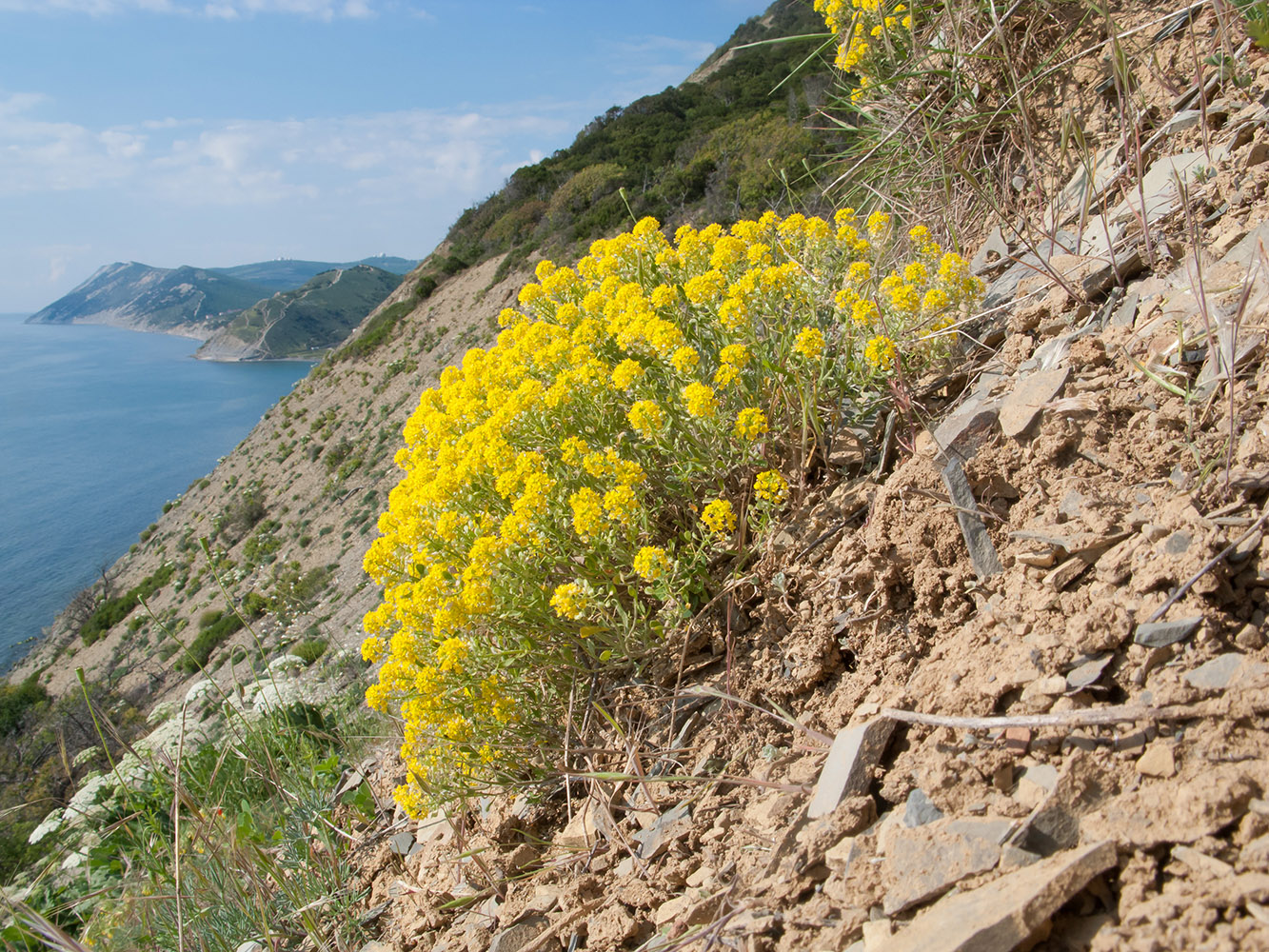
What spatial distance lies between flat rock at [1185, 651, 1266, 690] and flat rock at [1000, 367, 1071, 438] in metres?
1.02

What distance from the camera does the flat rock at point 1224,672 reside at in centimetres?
143

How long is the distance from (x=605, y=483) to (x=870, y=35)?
379 cm

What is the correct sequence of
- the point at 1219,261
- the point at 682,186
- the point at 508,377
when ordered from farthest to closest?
the point at 682,186, the point at 508,377, the point at 1219,261

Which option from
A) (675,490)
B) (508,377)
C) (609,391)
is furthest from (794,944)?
(508,377)

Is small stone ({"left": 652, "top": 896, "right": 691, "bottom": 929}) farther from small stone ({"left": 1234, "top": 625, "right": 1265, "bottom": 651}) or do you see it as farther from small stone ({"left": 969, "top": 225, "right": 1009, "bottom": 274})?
small stone ({"left": 969, "top": 225, "right": 1009, "bottom": 274})

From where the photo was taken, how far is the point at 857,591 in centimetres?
257

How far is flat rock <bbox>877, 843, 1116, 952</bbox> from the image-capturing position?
49.1 inches

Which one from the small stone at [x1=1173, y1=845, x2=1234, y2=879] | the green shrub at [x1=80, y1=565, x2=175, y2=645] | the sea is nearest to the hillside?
the small stone at [x1=1173, y1=845, x2=1234, y2=879]

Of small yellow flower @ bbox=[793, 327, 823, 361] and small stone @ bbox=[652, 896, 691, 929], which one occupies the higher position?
small yellow flower @ bbox=[793, 327, 823, 361]

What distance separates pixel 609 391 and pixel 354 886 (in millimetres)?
2695

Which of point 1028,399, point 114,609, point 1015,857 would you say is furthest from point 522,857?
point 114,609

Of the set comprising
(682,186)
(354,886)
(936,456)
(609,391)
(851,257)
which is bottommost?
(354,886)

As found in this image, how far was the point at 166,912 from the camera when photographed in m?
3.22

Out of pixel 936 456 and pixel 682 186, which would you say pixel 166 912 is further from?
pixel 682 186
